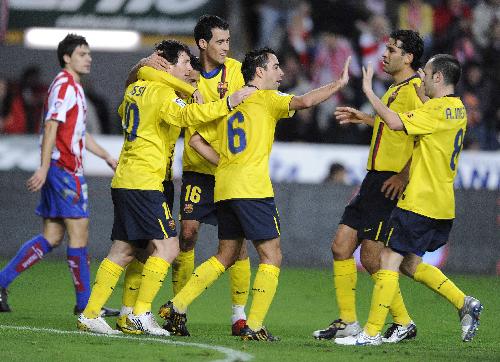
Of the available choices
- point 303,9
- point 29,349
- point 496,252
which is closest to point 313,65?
point 303,9

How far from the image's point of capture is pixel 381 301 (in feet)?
28.5

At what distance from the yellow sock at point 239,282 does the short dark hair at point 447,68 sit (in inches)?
85.4

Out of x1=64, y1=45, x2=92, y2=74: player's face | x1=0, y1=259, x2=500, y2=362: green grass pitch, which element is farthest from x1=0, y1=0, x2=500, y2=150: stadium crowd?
x1=64, y1=45, x2=92, y2=74: player's face

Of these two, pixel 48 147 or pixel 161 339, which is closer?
pixel 161 339

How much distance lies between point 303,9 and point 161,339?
1080 centimetres

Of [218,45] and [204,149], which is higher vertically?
[218,45]

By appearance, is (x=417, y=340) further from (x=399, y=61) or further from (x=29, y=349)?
(x=29, y=349)

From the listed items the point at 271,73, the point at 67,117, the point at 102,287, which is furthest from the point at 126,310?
the point at 271,73

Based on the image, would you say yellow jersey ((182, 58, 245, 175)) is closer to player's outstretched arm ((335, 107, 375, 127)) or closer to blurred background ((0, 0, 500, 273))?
player's outstretched arm ((335, 107, 375, 127))

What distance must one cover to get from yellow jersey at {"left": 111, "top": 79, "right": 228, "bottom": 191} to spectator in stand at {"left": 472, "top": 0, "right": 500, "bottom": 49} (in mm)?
10276

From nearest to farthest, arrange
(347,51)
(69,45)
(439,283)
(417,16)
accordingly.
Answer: (439,283), (69,45), (347,51), (417,16)

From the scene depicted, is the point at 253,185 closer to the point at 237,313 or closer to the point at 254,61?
the point at 254,61

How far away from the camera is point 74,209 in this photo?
34.8ft

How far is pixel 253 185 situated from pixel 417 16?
34.4ft
